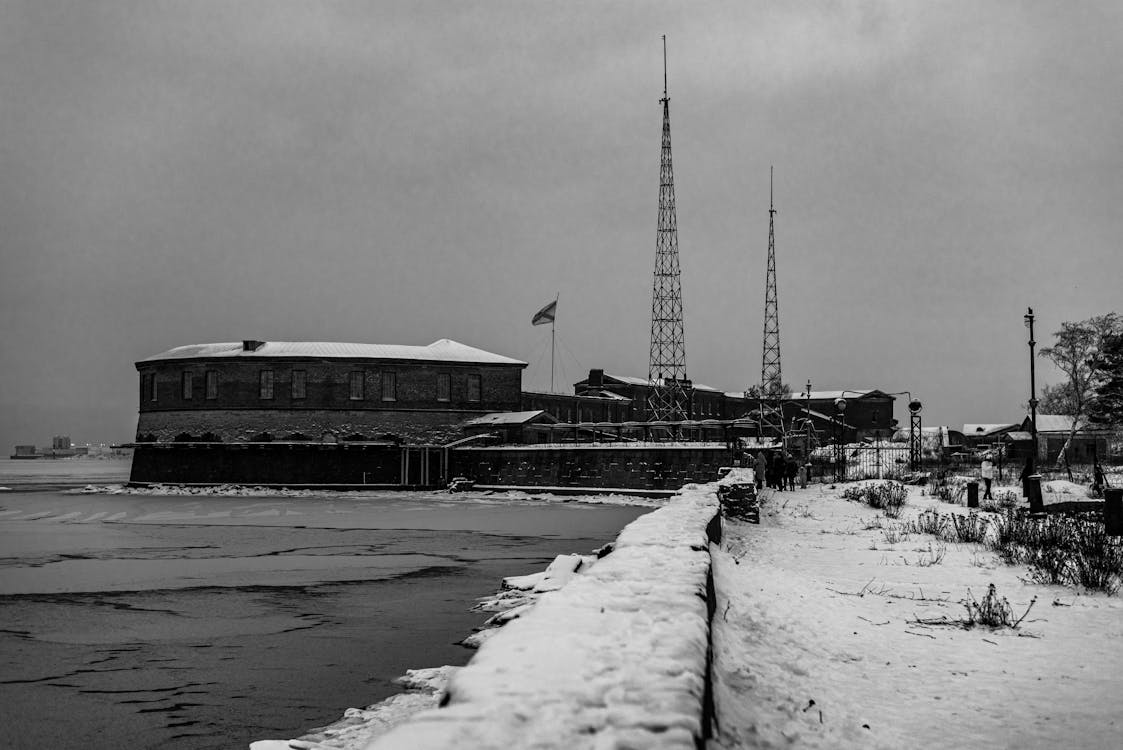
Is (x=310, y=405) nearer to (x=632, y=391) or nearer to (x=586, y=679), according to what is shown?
(x=632, y=391)

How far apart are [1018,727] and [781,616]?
2.84 meters

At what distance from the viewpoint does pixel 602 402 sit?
266 feet

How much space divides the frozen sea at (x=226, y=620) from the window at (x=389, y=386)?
32073 millimetres

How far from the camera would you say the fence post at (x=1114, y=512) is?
41.6 ft

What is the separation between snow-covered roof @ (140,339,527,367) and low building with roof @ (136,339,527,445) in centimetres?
7

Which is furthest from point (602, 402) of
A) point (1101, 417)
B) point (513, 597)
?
point (513, 597)

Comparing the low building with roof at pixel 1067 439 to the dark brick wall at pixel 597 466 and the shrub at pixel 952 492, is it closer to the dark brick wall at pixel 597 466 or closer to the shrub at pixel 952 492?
the dark brick wall at pixel 597 466

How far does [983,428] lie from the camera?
317 feet

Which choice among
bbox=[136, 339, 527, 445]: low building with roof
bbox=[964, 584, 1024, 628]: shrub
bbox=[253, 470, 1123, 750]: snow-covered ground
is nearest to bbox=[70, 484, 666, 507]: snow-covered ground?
bbox=[136, 339, 527, 445]: low building with roof

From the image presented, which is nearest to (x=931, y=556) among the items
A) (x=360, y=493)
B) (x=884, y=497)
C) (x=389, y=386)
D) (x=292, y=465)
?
(x=884, y=497)

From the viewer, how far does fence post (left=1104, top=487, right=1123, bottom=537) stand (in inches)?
500

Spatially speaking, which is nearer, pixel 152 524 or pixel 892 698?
pixel 892 698

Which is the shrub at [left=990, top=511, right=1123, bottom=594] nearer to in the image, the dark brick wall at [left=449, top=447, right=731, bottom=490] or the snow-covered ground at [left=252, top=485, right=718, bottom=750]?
the snow-covered ground at [left=252, top=485, right=718, bottom=750]

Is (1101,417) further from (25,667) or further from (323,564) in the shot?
(25,667)
